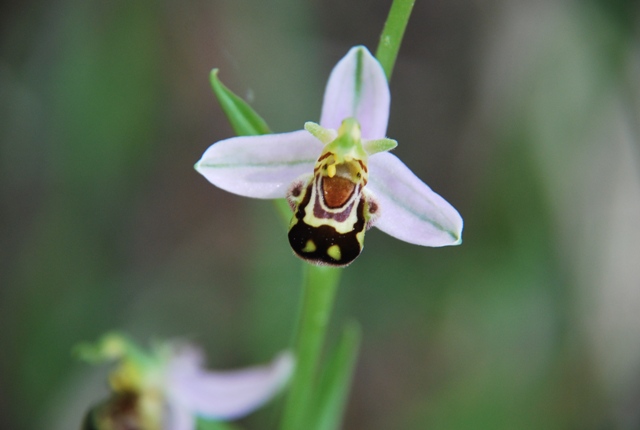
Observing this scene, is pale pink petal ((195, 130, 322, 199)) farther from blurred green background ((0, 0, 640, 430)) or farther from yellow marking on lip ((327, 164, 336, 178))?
blurred green background ((0, 0, 640, 430))

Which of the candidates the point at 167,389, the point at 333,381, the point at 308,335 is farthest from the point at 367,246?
the point at 308,335

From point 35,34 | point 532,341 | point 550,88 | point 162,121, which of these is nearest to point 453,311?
point 532,341

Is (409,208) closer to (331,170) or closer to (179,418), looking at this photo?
(331,170)

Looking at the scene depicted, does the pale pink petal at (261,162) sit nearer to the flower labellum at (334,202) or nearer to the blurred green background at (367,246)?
the flower labellum at (334,202)

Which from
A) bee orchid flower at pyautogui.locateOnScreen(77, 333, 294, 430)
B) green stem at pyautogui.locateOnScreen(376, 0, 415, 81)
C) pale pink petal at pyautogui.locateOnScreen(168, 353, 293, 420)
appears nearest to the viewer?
green stem at pyautogui.locateOnScreen(376, 0, 415, 81)

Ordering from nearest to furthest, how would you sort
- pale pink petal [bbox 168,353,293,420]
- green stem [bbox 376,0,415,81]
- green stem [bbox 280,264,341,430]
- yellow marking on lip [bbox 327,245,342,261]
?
yellow marking on lip [bbox 327,245,342,261]
green stem [bbox 376,0,415,81]
green stem [bbox 280,264,341,430]
pale pink petal [bbox 168,353,293,420]

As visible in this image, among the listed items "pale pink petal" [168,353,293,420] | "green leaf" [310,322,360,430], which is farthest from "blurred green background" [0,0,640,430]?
"green leaf" [310,322,360,430]

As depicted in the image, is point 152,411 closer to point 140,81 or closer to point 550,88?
point 140,81
